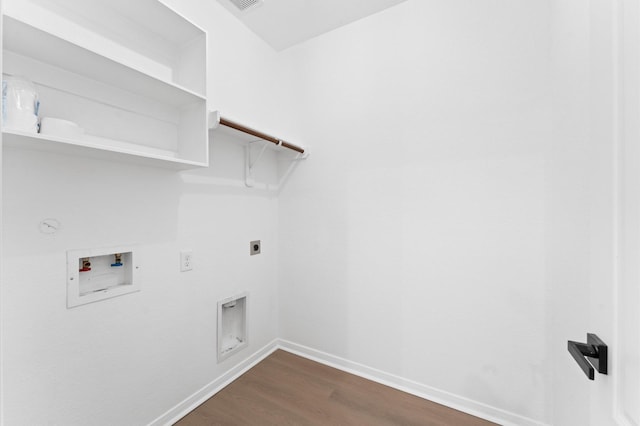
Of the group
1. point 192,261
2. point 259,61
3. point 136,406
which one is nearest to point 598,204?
point 192,261

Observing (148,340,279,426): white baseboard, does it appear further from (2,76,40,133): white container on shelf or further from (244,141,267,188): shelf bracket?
(2,76,40,133): white container on shelf

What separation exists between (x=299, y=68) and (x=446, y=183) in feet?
4.99

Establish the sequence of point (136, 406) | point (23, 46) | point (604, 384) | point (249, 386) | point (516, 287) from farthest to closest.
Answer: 1. point (249, 386)
2. point (516, 287)
3. point (136, 406)
4. point (23, 46)
5. point (604, 384)

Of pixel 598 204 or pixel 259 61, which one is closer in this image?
pixel 598 204

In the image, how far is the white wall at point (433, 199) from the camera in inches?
57.6

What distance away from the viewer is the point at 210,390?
174 centimetres

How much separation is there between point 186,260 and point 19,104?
3.22 feet

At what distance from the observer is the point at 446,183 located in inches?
65.9

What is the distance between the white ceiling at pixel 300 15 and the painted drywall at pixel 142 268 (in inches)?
3.8

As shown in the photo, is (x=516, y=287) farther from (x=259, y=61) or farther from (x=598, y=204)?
(x=259, y=61)

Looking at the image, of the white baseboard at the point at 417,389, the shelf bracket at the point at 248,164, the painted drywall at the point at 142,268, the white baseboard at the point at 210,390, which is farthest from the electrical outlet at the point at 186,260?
the white baseboard at the point at 417,389

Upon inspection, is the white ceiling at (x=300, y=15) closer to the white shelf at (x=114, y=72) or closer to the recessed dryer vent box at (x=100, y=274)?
the white shelf at (x=114, y=72)

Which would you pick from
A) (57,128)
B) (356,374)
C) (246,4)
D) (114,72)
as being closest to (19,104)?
(57,128)

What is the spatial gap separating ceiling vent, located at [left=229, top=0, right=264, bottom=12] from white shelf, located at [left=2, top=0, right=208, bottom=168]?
24.2 inches
